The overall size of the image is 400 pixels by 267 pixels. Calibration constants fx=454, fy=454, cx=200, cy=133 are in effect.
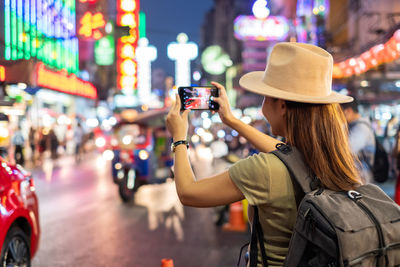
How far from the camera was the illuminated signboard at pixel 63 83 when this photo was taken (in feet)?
76.1

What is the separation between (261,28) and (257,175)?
3749 centimetres

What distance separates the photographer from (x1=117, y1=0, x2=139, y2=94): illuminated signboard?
36.5m

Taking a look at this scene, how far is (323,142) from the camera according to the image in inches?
73.2

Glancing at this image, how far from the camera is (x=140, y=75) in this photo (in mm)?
72875

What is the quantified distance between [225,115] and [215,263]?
3.59 m

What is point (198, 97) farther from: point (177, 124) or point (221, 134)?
point (221, 134)

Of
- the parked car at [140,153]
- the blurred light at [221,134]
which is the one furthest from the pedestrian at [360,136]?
the blurred light at [221,134]

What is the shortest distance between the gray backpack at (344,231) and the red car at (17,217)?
9.72 ft

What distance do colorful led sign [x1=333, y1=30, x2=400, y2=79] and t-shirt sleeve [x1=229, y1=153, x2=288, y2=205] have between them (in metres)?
10.8

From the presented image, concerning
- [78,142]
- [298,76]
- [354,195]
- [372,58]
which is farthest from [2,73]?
[78,142]

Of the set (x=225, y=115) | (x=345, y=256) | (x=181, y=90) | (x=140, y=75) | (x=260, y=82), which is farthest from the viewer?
(x=140, y=75)

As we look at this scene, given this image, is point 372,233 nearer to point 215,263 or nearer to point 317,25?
point 215,263

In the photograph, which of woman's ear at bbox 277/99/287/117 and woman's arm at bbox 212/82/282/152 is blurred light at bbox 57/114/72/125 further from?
woman's ear at bbox 277/99/287/117

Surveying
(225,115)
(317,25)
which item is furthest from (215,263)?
(317,25)
